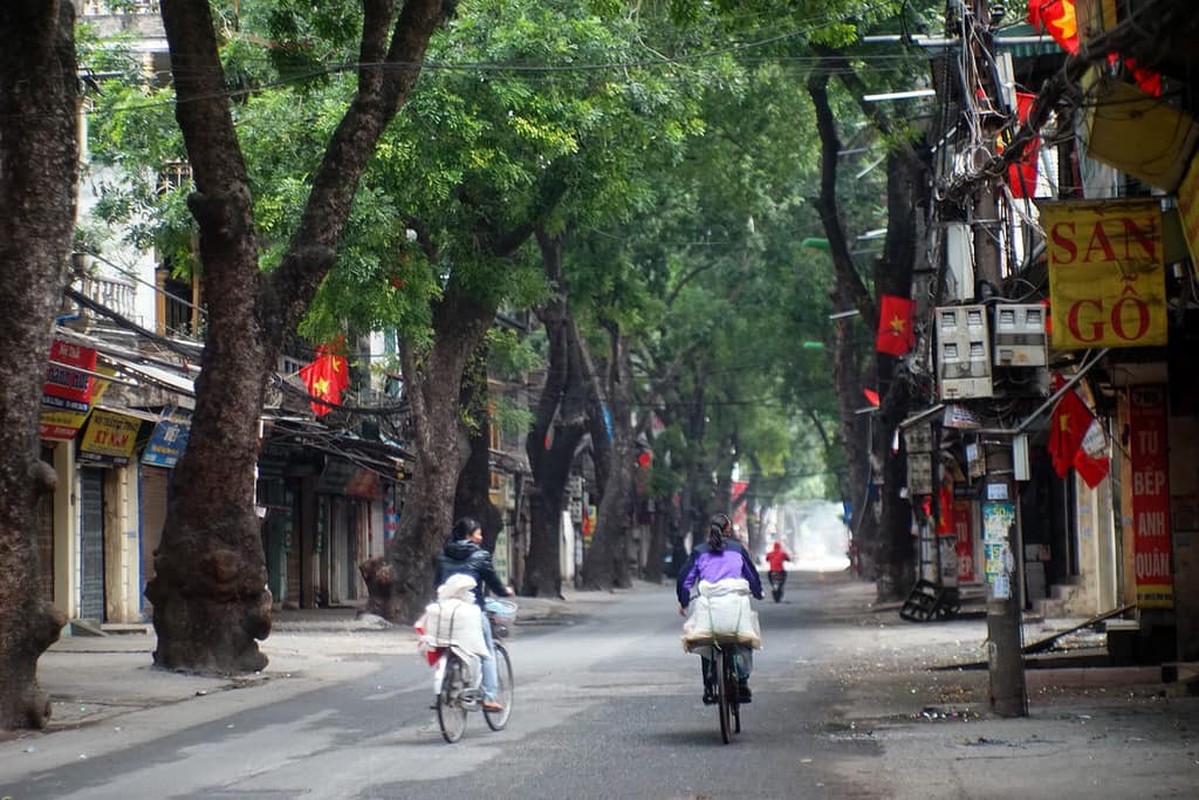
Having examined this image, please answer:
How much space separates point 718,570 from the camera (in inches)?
505

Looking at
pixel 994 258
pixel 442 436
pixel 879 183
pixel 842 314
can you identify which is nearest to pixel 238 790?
pixel 994 258

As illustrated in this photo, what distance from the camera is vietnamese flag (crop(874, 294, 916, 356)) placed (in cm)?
3059

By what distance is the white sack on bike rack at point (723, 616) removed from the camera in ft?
41.2

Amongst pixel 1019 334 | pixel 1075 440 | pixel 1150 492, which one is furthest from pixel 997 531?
pixel 1075 440

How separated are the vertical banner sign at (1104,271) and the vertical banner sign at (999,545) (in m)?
2.02

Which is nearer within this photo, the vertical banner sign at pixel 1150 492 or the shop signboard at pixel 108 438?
the vertical banner sign at pixel 1150 492

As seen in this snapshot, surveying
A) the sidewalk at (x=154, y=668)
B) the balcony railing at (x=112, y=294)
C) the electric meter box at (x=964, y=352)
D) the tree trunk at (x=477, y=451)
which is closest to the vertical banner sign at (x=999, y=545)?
the electric meter box at (x=964, y=352)

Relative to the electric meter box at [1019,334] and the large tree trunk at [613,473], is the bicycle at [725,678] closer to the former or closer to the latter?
the electric meter box at [1019,334]

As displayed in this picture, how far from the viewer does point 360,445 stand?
31.6 m

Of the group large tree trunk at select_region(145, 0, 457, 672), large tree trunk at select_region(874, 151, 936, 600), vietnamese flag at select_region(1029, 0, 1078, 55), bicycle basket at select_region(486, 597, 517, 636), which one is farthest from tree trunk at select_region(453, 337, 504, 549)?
bicycle basket at select_region(486, 597, 517, 636)

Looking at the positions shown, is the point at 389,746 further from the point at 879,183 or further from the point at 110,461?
the point at 879,183

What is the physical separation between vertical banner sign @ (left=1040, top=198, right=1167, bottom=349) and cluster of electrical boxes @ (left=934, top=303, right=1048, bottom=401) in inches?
45.4

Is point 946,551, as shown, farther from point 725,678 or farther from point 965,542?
point 725,678

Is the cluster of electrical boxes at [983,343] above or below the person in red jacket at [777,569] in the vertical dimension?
above
